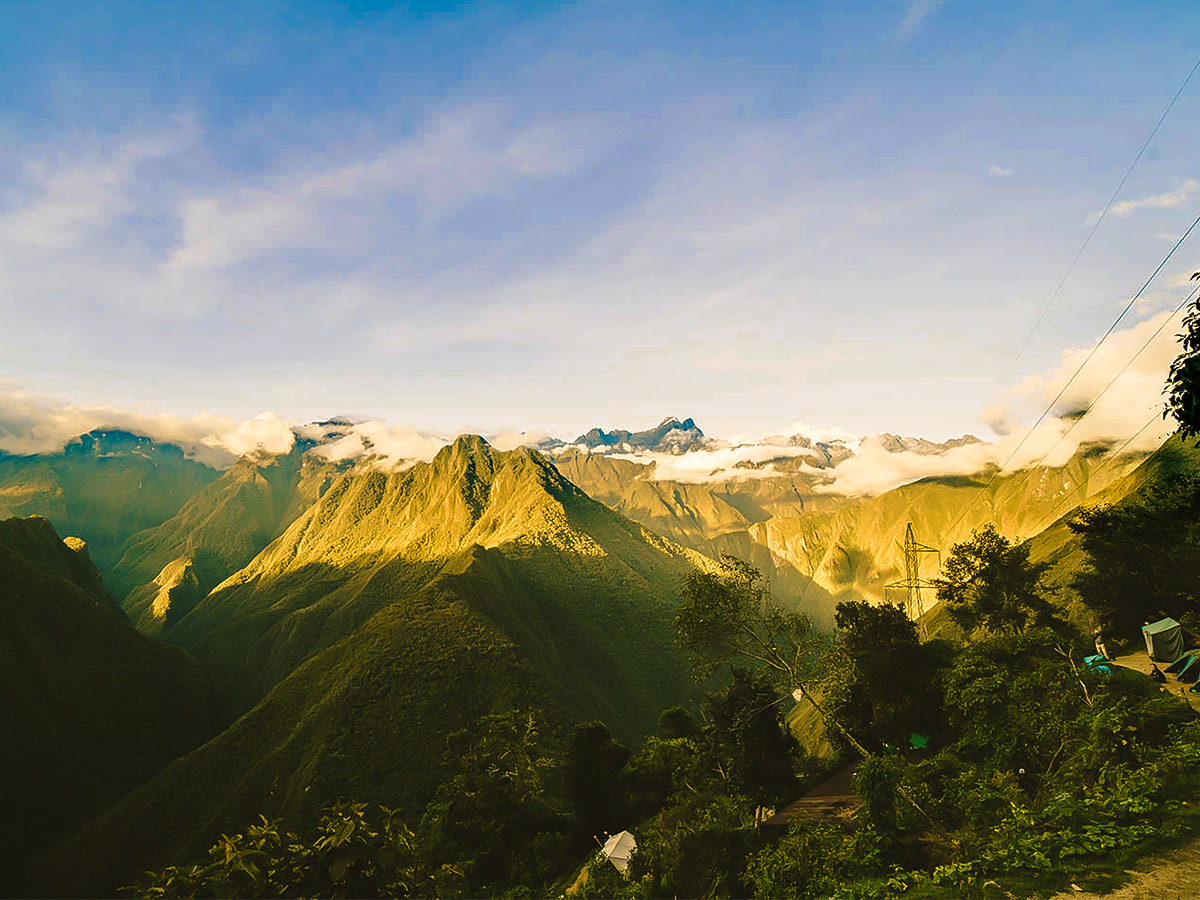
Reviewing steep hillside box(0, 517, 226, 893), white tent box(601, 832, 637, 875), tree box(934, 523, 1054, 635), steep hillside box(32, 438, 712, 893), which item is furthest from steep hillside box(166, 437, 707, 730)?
tree box(934, 523, 1054, 635)

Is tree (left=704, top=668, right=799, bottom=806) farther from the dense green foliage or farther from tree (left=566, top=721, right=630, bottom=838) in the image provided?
tree (left=566, top=721, right=630, bottom=838)

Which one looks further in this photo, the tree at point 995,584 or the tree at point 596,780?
the tree at point 995,584

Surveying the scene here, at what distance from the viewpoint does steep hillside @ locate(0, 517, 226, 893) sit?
217 feet

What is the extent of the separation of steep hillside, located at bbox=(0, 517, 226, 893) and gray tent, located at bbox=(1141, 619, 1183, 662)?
111 m

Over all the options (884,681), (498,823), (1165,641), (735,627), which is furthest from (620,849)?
(1165,641)

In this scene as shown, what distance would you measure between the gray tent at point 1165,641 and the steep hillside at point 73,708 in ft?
363

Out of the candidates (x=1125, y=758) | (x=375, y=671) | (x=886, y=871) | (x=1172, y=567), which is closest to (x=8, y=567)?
(x=375, y=671)

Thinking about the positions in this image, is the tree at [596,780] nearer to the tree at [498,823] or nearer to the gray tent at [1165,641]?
the tree at [498,823]

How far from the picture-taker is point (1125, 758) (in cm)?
1953

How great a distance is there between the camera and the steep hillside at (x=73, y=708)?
2601 inches

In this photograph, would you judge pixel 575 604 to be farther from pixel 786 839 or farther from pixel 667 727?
pixel 786 839

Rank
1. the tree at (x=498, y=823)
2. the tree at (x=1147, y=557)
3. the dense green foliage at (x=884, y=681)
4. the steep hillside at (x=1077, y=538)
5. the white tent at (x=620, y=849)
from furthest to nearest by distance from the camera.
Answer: the steep hillside at (x=1077, y=538)
the tree at (x=498, y=823)
the white tent at (x=620, y=849)
the dense green foliage at (x=884, y=681)
the tree at (x=1147, y=557)

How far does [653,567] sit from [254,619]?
4849 inches

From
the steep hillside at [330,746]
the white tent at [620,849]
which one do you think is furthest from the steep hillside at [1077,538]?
the steep hillside at [330,746]
